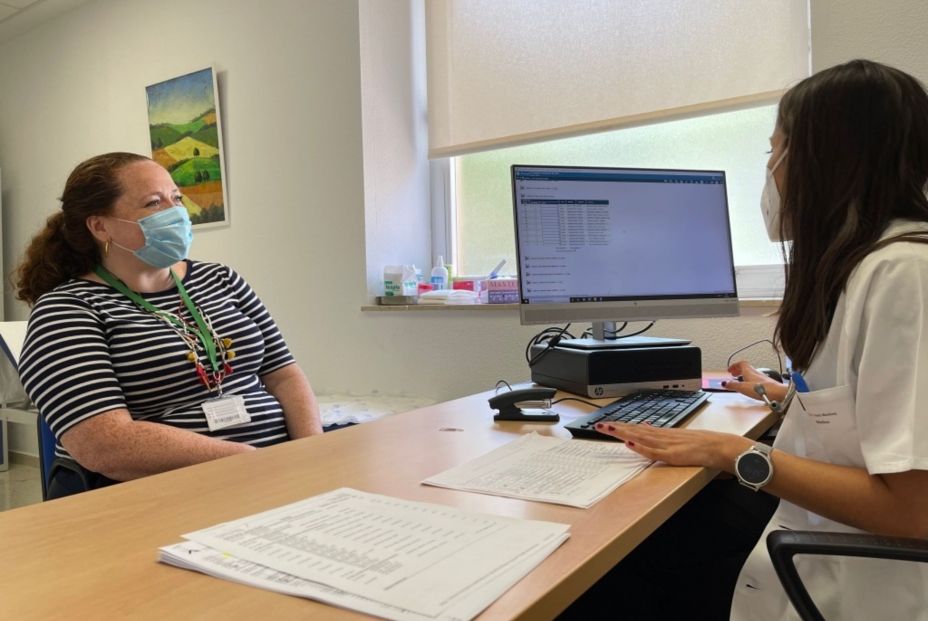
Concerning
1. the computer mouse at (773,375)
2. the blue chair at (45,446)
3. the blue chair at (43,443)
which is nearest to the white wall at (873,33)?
the computer mouse at (773,375)

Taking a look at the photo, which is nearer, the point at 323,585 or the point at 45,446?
the point at 323,585

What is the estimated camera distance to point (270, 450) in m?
1.10

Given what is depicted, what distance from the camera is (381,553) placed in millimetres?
620

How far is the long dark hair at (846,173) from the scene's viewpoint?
89cm

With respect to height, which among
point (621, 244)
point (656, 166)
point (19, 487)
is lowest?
point (19, 487)

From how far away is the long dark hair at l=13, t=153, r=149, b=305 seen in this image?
1.55 meters

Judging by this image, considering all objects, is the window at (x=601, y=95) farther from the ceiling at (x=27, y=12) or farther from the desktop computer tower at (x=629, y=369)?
the ceiling at (x=27, y=12)

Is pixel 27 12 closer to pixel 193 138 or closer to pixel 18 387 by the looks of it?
pixel 193 138

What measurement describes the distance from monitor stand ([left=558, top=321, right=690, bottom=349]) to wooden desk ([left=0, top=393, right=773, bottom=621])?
327 millimetres

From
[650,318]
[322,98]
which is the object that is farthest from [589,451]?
[322,98]

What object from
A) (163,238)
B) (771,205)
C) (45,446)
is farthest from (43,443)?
(771,205)

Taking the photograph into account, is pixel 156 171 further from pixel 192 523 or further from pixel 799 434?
pixel 799 434

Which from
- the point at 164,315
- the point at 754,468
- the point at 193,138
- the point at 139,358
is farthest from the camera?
the point at 193,138

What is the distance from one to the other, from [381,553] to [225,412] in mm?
998
